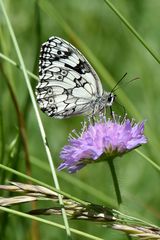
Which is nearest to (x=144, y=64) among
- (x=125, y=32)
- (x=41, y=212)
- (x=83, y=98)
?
(x=125, y=32)

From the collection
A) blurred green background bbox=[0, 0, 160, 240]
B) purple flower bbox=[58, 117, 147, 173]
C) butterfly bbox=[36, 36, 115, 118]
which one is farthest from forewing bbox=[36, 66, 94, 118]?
purple flower bbox=[58, 117, 147, 173]

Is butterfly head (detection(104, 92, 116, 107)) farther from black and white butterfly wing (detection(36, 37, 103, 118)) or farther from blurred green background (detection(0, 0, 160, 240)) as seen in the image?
blurred green background (detection(0, 0, 160, 240))

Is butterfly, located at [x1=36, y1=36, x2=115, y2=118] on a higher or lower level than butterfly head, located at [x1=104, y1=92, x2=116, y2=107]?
higher

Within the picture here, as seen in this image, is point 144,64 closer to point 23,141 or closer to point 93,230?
point 93,230

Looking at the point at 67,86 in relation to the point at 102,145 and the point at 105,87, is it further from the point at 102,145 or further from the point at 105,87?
the point at 105,87

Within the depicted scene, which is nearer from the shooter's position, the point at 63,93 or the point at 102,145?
the point at 102,145

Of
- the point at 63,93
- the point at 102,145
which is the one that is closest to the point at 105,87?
the point at 63,93
